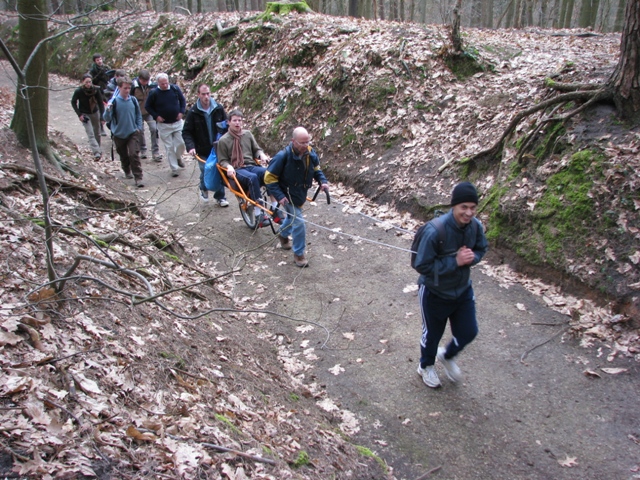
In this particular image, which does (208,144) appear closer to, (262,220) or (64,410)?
(262,220)

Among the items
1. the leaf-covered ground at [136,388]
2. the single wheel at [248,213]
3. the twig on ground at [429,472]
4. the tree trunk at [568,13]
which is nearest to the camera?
the leaf-covered ground at [136,388]

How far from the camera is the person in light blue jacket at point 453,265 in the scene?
171 inches

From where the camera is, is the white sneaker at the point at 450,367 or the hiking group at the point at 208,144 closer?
the white sneaker at the point at 450,367

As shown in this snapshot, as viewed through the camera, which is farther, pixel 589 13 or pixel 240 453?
pixel 589 13

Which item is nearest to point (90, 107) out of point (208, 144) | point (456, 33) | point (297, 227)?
point (208, 144)

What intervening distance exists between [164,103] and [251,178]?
4.33m

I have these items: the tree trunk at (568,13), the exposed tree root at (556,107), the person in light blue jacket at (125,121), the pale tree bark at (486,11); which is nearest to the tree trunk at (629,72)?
the exposed tree root at (556,107)

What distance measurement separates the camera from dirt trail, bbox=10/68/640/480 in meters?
4.23

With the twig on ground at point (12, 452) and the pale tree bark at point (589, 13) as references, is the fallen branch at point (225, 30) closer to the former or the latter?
the pale tree bark at point (589, 13)

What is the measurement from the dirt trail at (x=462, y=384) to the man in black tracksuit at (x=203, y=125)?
134 inches

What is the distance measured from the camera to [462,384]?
5.15 metres

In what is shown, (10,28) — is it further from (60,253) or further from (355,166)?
(60,253)

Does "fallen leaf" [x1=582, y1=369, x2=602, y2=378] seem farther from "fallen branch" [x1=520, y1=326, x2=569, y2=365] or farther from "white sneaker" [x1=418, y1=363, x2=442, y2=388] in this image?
"white sneaker" [x1=418, y1=363, x2=442, y2=388]

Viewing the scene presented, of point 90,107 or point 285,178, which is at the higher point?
point 90,107
